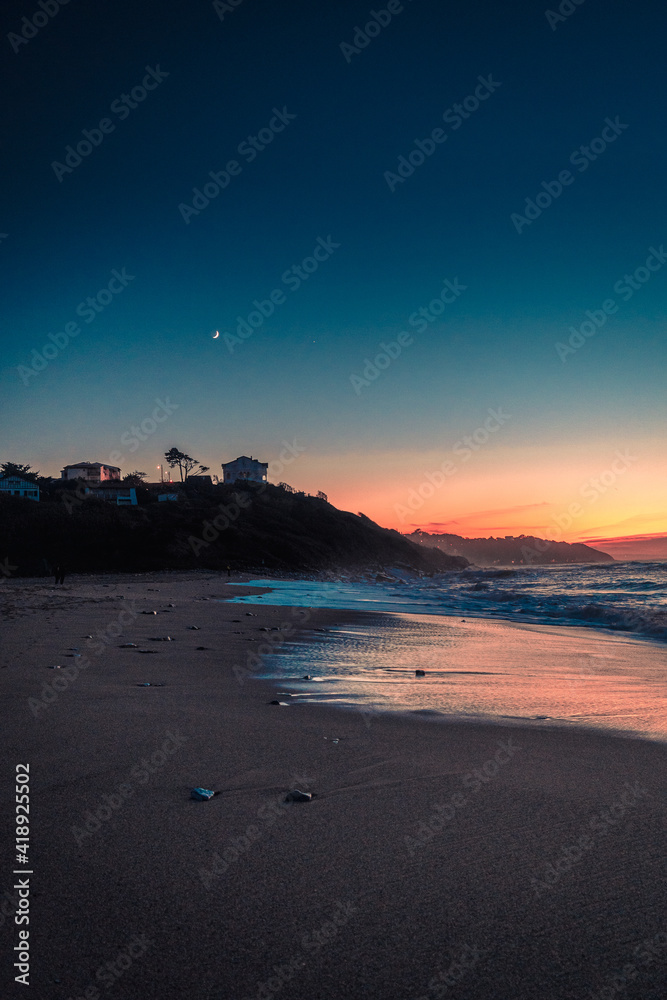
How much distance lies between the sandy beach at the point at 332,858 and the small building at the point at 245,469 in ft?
319

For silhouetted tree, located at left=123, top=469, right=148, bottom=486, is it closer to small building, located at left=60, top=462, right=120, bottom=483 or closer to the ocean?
small building, located at left=60, top=462, right=120, bottom=483

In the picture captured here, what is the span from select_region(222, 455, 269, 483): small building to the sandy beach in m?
97.3

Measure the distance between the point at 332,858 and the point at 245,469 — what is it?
101 m

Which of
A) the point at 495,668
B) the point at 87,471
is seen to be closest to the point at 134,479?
the point at 87,471

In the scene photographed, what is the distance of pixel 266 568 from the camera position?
45.5m

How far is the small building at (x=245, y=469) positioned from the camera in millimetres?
101562

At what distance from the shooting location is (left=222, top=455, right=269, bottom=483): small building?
102 metres

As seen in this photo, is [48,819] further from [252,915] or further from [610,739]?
[610,739]

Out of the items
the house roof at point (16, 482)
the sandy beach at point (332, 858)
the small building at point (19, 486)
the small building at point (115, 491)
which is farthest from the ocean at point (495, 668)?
the small building at point (115, 491)

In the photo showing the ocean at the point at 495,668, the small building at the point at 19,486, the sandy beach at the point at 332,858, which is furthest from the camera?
the small building at the point at 19,486

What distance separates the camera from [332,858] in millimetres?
2490

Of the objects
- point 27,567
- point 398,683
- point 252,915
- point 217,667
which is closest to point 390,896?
point 252,915

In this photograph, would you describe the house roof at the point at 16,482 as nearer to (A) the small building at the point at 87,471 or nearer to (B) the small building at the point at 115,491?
(B) the small building at the point at 115,491

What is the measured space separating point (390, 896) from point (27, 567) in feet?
142
